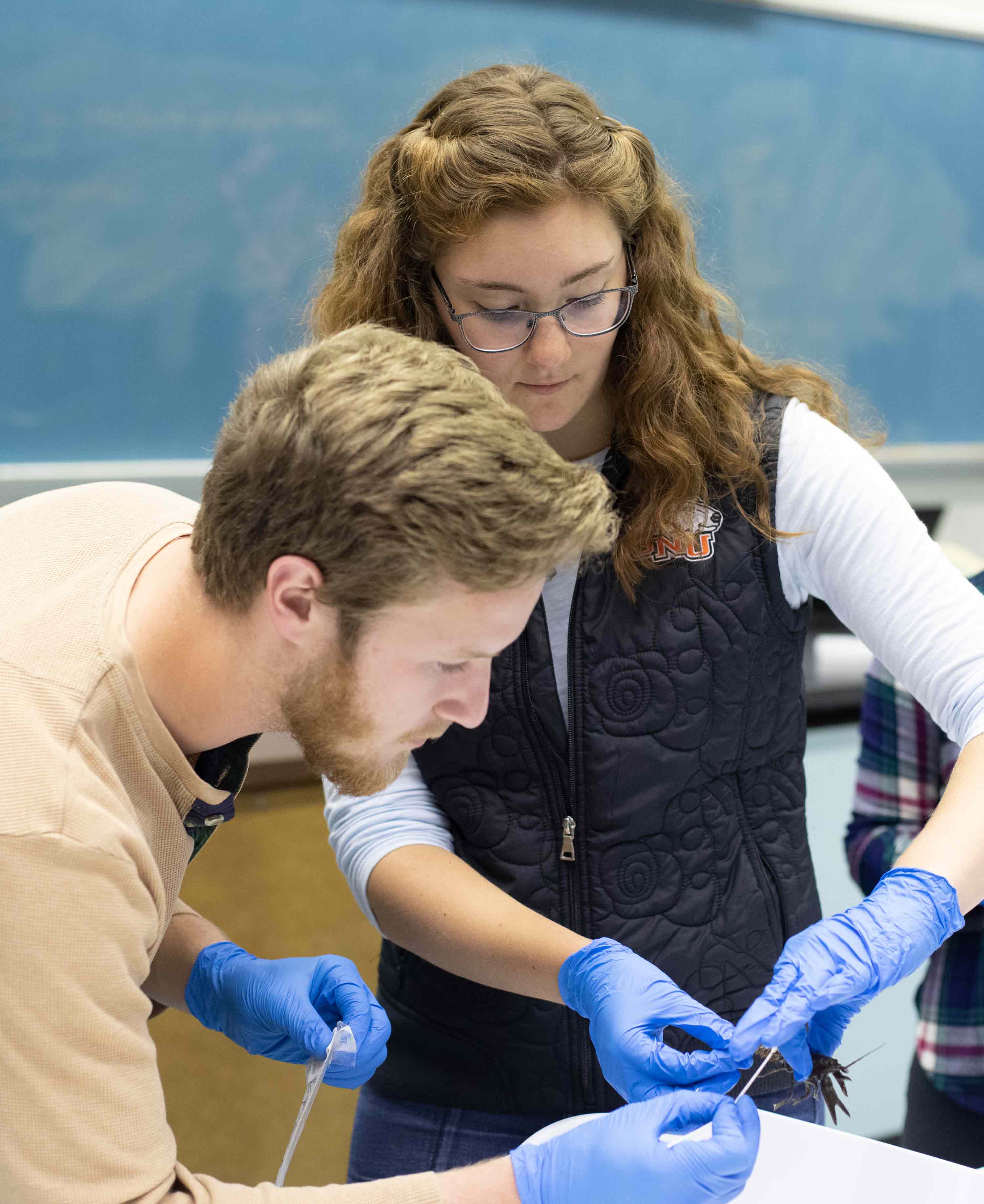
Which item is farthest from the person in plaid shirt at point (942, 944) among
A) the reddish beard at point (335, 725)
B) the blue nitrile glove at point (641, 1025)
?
the reddish beard at point (335, 725)

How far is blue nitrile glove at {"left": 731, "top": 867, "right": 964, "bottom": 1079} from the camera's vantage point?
844mm

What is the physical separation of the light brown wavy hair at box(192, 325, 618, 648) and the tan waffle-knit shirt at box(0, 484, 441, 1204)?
103 millimetres

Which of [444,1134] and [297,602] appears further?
[444,1134]

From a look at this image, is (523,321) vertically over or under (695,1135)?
over

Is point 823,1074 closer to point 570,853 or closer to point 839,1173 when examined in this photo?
point 839,1173

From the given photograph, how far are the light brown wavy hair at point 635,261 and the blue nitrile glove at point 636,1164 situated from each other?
1.50 feet

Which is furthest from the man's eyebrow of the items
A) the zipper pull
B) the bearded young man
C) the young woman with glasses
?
the zipper pull

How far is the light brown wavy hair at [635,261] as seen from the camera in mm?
963

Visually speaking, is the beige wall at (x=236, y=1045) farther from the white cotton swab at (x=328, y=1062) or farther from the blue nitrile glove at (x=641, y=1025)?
the blue nitrile glove at (x=641, y=1025)

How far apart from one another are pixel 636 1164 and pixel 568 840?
32 cm

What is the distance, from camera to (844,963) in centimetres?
89

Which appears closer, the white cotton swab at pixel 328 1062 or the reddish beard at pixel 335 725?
the reddish beard at pixel 335 725

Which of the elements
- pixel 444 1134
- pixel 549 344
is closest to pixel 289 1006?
pixel 444 1134

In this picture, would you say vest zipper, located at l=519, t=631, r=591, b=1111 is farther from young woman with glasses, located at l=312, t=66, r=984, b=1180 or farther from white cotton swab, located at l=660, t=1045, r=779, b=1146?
white cotton swab, located at l=660, t=1045, r=779, b=1146
